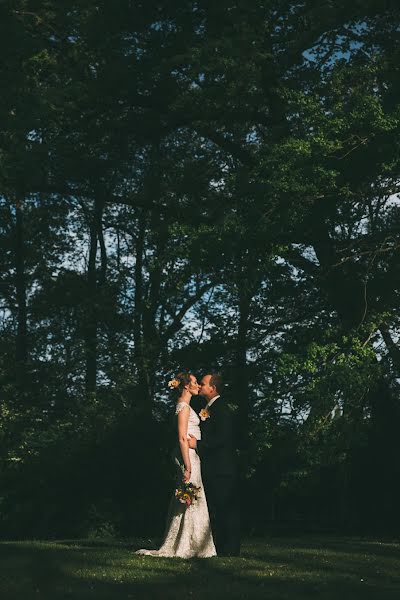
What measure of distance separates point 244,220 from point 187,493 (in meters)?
7.13

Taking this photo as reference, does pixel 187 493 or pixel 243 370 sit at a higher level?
pixel 243 370

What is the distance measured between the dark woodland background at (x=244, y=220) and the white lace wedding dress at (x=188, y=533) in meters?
5.31

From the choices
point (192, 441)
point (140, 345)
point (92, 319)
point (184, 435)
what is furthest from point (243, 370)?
point (184, 435)

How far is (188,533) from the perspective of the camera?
1189 cm

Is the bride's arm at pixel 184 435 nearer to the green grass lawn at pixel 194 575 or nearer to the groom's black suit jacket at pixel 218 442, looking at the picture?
the groom's black suit jacket at pixel 218 442

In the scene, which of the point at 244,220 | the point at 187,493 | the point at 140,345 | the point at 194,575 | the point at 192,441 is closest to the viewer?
the point at 194,575

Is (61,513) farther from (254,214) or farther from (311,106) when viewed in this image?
(311,106)

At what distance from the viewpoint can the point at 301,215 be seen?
17328 mm

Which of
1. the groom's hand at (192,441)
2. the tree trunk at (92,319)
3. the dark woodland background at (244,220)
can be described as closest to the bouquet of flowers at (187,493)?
the groom's hand at (192,441)

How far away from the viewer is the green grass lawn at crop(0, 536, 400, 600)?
842cm

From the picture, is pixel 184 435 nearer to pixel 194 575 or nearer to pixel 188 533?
pixel 188 533

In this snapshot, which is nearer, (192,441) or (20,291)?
(192,441)

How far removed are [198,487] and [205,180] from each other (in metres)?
13.8

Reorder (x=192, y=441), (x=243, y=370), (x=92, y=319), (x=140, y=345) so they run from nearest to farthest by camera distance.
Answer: (x=192, y=441), (x=243, y=370), (x=140, y=345), (x=92, y=319)
